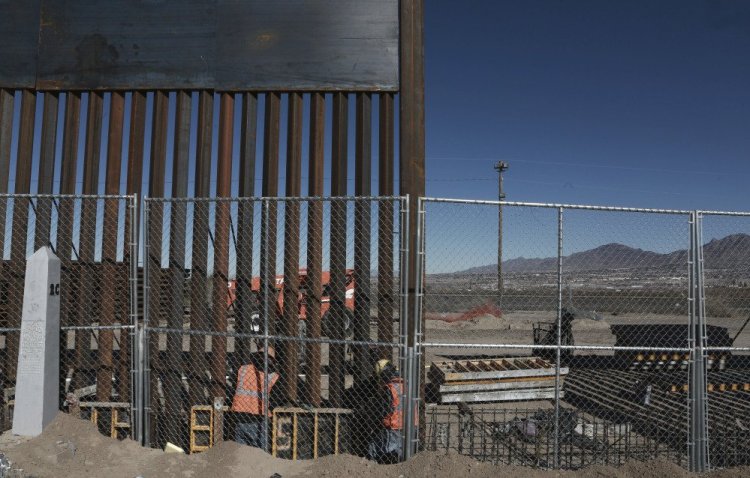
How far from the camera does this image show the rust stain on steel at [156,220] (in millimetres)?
6910

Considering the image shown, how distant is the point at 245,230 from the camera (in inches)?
276

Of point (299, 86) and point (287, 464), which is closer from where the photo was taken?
point (287, 464)

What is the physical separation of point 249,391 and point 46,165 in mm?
4202

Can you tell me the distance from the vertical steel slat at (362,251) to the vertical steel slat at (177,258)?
2.21 meters

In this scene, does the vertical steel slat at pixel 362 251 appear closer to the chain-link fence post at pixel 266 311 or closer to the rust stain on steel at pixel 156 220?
the chain-link fence post at pixel 266 311

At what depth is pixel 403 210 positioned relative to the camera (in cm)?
561

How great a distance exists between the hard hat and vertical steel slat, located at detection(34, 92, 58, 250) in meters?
4.73

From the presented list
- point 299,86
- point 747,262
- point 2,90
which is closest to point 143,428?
point 299,86

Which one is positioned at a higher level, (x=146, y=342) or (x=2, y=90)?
(x=2, y=90)

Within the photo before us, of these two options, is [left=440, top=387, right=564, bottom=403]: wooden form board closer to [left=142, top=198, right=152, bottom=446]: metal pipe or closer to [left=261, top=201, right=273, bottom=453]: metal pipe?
[left=261, top=201, right=273, bottom=453]: metal pipe

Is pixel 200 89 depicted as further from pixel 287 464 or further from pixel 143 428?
pixel 287 464

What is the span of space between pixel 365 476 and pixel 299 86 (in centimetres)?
462

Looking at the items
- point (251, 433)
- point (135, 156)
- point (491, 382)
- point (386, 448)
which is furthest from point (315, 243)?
point (491, 382)

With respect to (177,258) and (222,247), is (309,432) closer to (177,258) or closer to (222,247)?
(222,247)
